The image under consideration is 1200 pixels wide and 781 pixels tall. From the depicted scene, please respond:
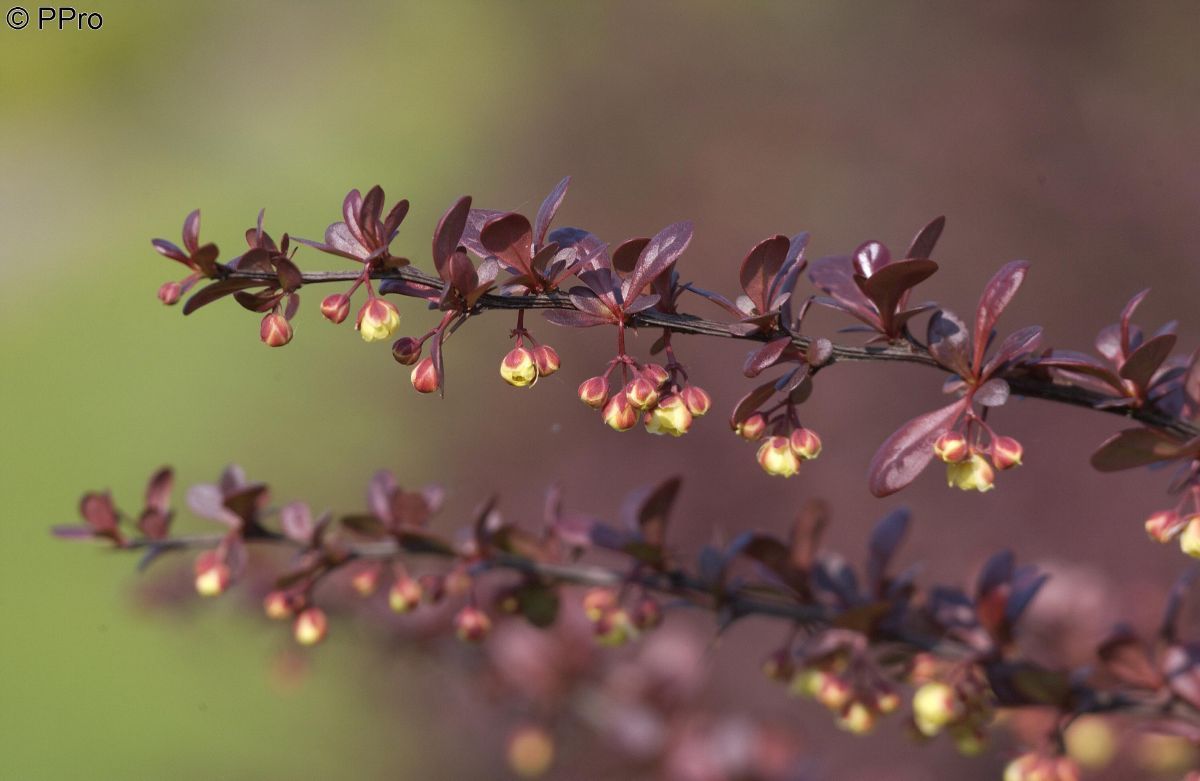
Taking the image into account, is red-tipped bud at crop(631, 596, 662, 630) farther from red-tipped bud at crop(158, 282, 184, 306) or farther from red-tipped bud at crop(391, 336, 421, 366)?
red-tipped bud at crop(158, 282, 184, 306)

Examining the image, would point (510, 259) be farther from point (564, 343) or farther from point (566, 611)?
point (564, 343)

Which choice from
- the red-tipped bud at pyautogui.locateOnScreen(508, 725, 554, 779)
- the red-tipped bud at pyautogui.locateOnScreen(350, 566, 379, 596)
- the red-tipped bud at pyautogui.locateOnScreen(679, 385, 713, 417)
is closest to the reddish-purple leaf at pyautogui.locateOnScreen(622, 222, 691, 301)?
the red-tipped bud at pyautogui.locateOnScreen(679, 385, 713, 417)

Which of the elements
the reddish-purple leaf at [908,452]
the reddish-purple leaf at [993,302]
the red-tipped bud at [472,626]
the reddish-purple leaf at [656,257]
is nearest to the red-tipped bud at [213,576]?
the red-tipped bud at [472,626]

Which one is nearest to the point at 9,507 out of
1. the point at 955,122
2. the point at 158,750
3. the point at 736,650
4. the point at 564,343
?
the point at 158,750

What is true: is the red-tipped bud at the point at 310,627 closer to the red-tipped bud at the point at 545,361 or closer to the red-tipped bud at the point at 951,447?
the red-tipped bud at the point at 545,361

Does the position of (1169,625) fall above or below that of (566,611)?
above
